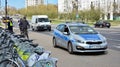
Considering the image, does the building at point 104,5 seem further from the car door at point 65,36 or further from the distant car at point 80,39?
the distant car at point 80,39

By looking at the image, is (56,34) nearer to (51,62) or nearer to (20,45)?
(20,45)

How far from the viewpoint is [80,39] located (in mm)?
15711

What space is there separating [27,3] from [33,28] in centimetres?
13891

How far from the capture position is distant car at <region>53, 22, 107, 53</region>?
1553cm

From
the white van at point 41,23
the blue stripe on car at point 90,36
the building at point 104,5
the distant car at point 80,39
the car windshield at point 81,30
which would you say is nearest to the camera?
the distant car at point 80,39

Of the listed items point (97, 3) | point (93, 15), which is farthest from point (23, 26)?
point (97, 3)

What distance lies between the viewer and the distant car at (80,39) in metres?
15.5

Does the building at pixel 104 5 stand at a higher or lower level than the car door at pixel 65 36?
higher

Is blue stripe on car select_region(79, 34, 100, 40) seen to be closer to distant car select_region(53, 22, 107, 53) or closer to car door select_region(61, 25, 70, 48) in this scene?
distant car select_region(53, 22, 107, 53)

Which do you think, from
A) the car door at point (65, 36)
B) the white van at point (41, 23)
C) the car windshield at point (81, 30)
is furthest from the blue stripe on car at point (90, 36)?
the white van at point (41, 23)

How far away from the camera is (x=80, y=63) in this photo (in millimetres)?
12969

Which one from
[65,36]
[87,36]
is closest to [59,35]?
[65,36]

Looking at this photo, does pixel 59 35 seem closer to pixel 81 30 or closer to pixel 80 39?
pixel 81 30

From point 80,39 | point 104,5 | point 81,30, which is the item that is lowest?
point 80,39
